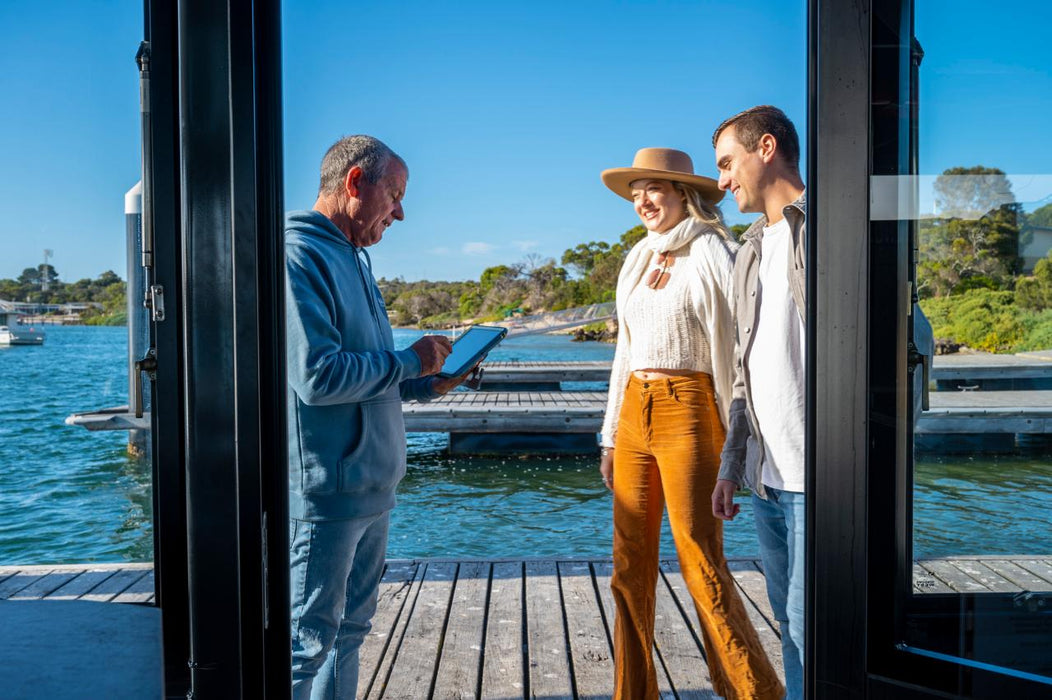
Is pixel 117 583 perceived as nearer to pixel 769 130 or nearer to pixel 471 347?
pixel 471 347

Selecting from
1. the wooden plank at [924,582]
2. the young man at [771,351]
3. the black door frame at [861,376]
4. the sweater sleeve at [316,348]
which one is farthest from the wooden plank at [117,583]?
the young man at [771,351]

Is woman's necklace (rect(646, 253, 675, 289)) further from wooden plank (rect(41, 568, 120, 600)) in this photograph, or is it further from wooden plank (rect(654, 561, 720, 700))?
wooden plank (rect(41, 568, 120, 600))

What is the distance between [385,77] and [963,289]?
112 cm

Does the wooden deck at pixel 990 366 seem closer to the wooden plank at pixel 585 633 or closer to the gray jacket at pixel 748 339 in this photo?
the gray jacket at pixel 748 339

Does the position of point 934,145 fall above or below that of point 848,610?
above

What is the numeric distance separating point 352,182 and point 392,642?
4.93 feet

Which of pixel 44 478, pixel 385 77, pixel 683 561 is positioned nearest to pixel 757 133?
pixel 385 77

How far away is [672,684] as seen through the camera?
2230 millimetres

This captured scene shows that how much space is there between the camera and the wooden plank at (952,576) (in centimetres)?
104

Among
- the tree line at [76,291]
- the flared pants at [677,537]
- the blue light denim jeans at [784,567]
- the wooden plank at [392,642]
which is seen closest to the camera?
the tree line at [76,291]

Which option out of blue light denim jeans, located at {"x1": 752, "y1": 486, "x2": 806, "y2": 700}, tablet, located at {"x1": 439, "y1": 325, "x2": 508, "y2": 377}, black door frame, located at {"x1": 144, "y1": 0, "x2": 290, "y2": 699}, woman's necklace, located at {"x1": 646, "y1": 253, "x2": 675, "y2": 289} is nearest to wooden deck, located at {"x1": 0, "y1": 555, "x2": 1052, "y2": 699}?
blue light denim jeans, located at {"x1": 752, "y1": 486, "x2": 806, "y2": 700}

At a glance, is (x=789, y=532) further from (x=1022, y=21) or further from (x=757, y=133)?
(x=1022, y=21)

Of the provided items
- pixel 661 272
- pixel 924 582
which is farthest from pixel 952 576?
pixel 661 272

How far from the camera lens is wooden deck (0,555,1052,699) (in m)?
2.23
